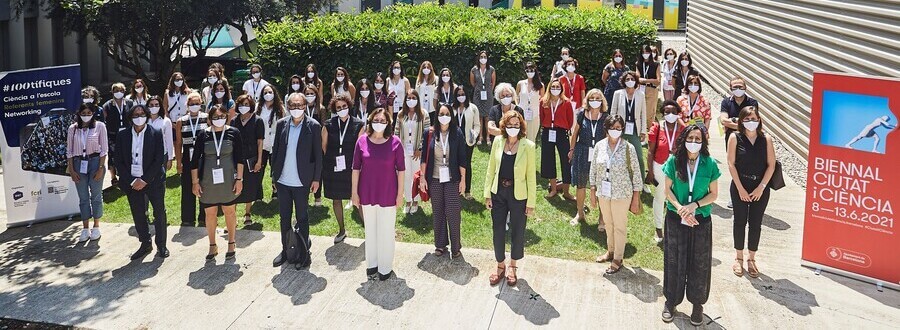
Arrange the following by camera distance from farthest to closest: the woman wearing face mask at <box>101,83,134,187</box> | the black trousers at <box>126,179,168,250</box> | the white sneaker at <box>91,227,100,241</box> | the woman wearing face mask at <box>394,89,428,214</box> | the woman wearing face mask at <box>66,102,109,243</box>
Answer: the woman wearing face mask at <box>101,83,134,187</box>
the woman wearing face mask at <box>394,89,428,214</box>
the white sneaker at <box>91,227,100,241</box>
the woman wearing face mask at <box>66,102,109,243</box>
the black trousers at <box>126,179,168,250</box>

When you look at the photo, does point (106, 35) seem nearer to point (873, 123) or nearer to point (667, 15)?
point (873, 123)

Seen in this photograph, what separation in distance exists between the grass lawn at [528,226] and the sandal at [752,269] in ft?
2.69

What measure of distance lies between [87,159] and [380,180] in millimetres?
3692

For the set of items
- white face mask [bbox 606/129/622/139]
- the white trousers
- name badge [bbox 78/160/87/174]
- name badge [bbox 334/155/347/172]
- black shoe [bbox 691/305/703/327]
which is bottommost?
black shoe [bbox 691/305/703/327]

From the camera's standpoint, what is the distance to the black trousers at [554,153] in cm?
982

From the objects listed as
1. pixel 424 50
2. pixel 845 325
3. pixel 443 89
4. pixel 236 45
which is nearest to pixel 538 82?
pixel 443 89

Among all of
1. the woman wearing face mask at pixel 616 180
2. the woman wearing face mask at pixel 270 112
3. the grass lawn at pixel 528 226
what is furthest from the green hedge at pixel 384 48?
the woman wearing face mask at pixel 616 180

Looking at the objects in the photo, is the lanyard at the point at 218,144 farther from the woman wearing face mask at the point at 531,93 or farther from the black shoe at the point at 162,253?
the woman wearing face mask at the point at 531,93

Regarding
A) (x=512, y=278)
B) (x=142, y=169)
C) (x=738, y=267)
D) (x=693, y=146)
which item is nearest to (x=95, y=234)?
(x=142, y=169)

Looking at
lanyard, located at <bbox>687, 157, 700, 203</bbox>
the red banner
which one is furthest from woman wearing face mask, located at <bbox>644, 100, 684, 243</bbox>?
lanyard, located at <bbox>687, 157, 700, 203</bbox>

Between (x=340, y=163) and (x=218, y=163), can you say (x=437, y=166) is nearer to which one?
(x=340, y=163)

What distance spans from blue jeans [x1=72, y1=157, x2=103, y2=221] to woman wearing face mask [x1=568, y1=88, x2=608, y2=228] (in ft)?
17.6

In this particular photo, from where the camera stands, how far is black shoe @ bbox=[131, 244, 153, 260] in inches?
321

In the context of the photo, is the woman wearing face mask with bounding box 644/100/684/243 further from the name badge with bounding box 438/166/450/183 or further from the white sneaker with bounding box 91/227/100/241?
the white sneaker with bounding box 91/227/100/241
